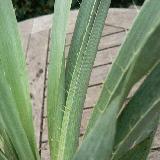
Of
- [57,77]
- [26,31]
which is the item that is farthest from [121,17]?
[57,77]

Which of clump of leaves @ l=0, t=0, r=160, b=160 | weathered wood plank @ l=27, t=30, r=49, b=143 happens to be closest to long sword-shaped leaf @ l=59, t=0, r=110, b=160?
clump of leaves @ l=0, t=0, r=160, b=160

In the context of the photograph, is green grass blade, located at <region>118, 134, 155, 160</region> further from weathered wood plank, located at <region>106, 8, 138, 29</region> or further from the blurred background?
the blurred background

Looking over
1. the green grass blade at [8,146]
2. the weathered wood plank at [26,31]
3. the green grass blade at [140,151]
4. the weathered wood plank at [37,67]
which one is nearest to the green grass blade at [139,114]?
the green grass blade at [140,151]

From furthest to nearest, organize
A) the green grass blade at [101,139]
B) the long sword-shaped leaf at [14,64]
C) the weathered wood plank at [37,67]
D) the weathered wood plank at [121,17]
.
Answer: the weathered wood plank at [121,17], the weathered wood plank at [37,67], the long sword-shaped leaf at [14,64], the green grass blade at [101,139]

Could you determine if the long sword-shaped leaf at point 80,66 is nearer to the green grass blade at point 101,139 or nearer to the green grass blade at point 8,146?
the green grass blade at point 8,146

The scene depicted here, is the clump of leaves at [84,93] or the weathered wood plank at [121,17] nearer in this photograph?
the clump of leaves at [84,93]

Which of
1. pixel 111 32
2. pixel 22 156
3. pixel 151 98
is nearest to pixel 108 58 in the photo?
pixel 111 32

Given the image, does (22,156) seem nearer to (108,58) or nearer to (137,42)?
(137,42)
